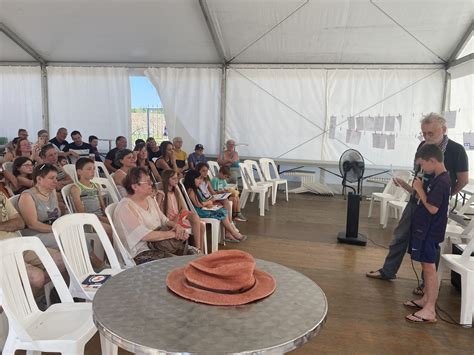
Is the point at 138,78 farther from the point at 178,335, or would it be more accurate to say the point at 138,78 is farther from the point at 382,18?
the point at 178,335

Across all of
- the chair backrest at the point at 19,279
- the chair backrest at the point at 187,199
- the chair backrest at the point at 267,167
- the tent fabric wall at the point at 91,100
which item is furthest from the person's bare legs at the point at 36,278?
the tent fabric wall at the point at 91,100

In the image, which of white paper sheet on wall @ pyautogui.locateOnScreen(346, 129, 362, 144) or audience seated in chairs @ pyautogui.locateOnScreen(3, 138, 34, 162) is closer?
audience seated in chairs @ pyautogui.locateOnScreen(3, 138, 34, 162)

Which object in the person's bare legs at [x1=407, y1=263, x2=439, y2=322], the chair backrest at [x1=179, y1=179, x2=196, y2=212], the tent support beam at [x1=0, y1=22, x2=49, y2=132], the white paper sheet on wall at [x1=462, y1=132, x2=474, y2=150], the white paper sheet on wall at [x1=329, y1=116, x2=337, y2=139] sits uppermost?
the tent support beam at [x1=0, y1=22, x2=49, y2=132]

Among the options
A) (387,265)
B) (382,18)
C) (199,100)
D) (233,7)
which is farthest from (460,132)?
(199,100)

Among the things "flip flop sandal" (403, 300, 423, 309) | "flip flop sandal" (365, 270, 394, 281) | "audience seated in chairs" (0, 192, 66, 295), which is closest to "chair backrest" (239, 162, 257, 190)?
"flip flop sandal" (365, 270, 394, 281)

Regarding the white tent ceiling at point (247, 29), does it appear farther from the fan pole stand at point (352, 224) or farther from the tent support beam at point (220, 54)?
the fan pole stand at point (352, 224)

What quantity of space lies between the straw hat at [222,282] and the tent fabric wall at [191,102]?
6386 mm

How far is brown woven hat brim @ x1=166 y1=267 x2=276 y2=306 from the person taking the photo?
4.48 ft

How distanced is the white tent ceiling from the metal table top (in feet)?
17.0

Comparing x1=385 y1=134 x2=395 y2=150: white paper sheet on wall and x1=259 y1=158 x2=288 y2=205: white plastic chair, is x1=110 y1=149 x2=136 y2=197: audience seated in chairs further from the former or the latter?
x1=385 y1=134 x2=395 y2=150: white paper sheet on wall

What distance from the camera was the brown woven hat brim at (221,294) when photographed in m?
1.37

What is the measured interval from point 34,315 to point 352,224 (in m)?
3.70

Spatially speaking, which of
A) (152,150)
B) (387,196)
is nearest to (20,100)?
(152,150)

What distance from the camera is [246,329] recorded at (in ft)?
4.00
